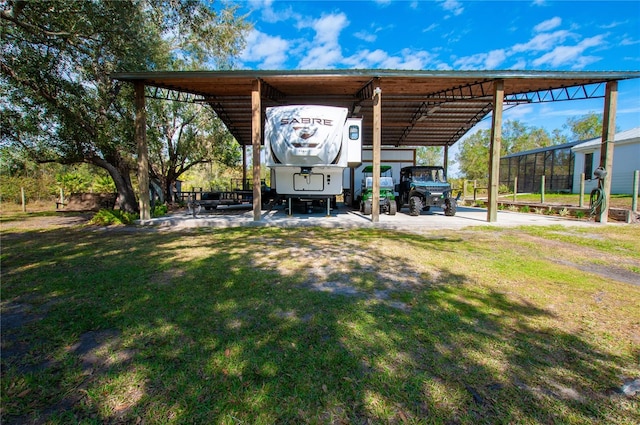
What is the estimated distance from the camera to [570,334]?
269 cm

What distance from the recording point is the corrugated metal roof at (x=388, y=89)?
9188 millimetres

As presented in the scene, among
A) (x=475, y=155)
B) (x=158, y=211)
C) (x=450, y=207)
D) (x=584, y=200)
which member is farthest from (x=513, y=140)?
(x=158, y=211)

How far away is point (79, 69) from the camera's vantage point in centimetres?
899

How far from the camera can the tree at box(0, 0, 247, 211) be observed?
23.9 feet

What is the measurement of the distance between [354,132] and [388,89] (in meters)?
3.12

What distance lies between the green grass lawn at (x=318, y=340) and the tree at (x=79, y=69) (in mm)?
5878

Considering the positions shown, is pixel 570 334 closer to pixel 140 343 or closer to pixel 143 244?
pixel 140 343

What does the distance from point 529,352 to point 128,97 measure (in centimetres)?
1304

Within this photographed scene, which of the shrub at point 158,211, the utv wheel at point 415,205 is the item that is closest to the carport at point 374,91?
the shrub at point 158,211

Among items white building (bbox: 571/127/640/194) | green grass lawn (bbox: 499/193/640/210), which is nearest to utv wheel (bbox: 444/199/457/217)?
green grass lawn (bbox: 499/193/640/210)

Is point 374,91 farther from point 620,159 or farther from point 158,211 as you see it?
point 620,159

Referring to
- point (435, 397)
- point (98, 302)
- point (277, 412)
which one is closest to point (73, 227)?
point (98, 302)

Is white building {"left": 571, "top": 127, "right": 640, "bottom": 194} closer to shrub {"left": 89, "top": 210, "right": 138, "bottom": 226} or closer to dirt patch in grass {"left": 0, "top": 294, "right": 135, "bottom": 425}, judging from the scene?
dirt patch in grass {"left": 0, "top": 294, "right": 135, "bottom": 425}

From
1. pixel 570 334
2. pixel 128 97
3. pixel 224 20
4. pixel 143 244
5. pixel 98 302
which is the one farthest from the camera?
pixel 224 20
